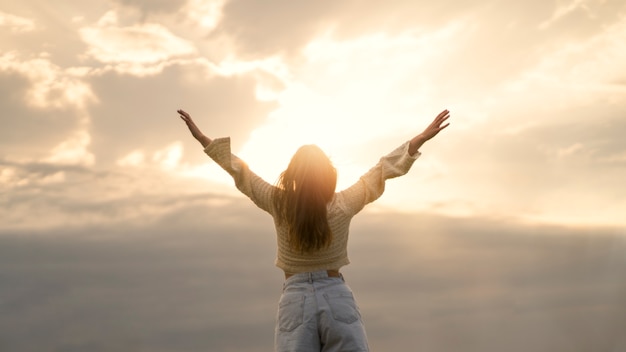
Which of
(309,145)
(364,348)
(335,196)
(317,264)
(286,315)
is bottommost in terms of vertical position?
(364,348)

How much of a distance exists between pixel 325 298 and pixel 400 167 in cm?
189

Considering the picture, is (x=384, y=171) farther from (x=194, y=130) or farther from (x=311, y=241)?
(x=194, y=130)

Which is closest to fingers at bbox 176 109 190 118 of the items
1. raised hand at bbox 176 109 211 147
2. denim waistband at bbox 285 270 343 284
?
raised hand at bbox 176 109 211 147

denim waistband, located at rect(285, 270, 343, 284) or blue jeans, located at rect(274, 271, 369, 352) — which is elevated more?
denim waistband, located at rect(285, 270, 343, 284)

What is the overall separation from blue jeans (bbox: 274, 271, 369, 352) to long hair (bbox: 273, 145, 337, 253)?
40 centimetres

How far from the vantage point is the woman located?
22.6 feet

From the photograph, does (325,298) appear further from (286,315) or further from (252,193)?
(252,193)

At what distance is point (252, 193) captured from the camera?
769 cm

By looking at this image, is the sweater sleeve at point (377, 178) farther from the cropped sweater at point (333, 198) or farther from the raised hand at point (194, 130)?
the raised hand at point (194, 130)

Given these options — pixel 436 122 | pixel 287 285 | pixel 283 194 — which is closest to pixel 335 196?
pixel 283 194

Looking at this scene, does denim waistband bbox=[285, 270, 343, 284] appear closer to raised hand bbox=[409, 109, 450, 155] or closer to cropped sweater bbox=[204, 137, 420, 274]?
cropped sweater bbox=[204, 137, 420, 274]

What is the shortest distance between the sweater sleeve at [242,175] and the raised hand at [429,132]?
1.80 metres

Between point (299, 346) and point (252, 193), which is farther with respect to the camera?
point (252, 193)

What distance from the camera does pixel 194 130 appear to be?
26.5 feet
